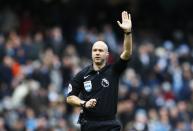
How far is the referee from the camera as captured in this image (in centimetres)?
1199

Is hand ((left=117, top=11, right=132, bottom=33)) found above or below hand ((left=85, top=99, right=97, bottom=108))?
above

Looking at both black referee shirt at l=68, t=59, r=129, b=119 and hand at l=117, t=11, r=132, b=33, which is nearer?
hand at l=117, t=11, r=132, b=33

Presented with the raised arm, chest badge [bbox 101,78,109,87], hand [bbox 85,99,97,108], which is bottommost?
hand [bbox 85,99,97,108]

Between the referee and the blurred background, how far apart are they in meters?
5.51

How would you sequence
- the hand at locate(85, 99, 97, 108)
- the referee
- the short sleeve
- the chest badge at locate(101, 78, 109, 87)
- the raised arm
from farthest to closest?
the short sleeve, the chest badge at locate(101, 78, 109, 87), the referee, the raised arm, the hand at locate(85, 99, 97, 108)

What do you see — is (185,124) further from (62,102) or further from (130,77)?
(62,102)

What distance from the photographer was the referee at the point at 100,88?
39.3 ft

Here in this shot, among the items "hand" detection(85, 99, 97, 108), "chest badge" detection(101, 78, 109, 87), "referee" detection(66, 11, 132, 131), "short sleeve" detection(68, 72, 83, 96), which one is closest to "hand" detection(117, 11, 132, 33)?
"referee" detection(66, 11, 132, 131)

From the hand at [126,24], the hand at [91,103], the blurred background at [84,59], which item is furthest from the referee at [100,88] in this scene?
the blurred background at [84,59]

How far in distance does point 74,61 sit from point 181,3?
8061 mm

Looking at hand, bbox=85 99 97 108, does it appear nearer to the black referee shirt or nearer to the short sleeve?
the black referee shirt

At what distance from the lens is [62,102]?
67.2 feet

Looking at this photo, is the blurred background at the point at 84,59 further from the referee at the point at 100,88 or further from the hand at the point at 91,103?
the hand at the point at 91,103

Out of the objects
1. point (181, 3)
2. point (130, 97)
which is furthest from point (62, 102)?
point (181, 3)
